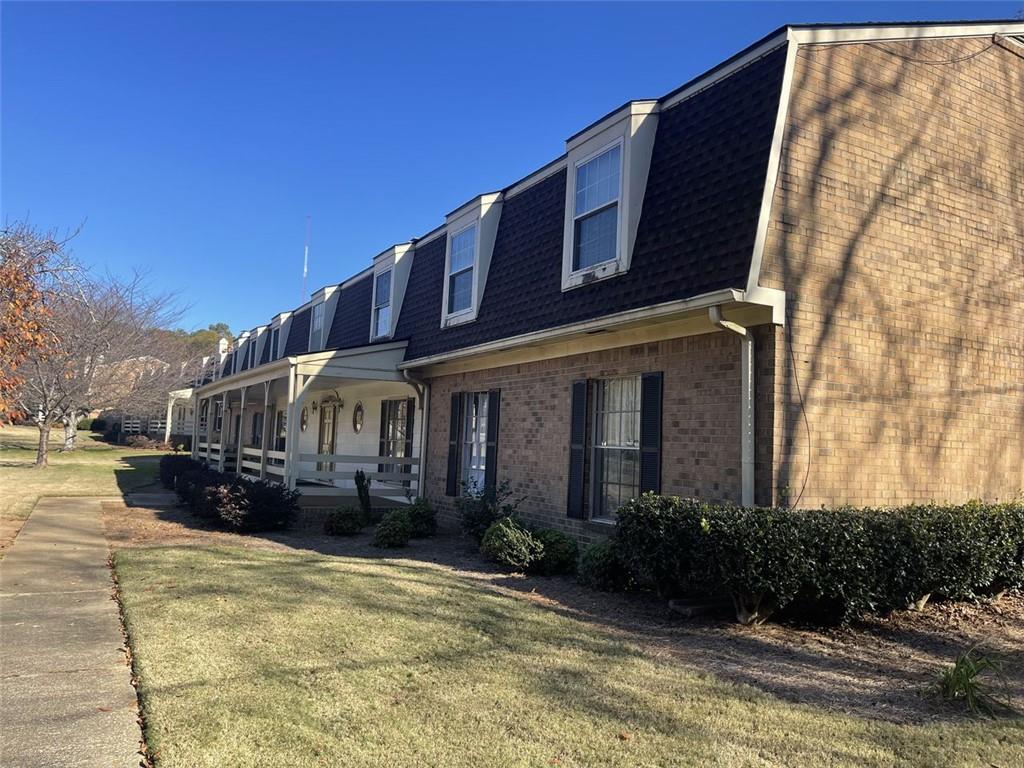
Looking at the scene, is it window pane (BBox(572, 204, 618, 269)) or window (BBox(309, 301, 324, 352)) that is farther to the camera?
window (BBox(309, 301, 324, 352))

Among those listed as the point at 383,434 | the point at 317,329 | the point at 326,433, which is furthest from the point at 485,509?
the point at 326,433

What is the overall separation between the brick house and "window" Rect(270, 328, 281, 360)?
51.5ft

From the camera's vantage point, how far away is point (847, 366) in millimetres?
7492

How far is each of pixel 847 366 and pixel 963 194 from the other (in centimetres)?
311

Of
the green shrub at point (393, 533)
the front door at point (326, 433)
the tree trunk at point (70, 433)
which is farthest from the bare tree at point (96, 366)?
the green shrub at point (393, 533)

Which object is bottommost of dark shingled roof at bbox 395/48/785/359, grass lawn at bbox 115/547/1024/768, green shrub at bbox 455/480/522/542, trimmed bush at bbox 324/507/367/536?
grass lawn at bbox 115/547/1024/768

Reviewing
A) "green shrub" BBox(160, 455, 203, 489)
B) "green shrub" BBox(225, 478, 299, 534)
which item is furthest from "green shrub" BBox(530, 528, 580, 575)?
"green shrub" BBox(160, 455, 203, 489)

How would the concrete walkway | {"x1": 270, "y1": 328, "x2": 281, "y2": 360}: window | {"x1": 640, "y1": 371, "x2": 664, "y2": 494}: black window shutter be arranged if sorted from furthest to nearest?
{"x1": 270, "y1": 328, "x2": 281, "y2": 360}: window
{"x1": 640, "y1": 371, "x2": 664, "y2": 494}: black window shutter
the concrete walkway

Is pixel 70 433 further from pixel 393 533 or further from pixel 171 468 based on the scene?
pixel 393 533

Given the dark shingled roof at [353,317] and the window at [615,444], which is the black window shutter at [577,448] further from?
the dark shingled roof at [353,317]

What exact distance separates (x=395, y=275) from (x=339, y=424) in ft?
20.7

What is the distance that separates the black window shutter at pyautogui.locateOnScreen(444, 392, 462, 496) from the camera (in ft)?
42.4

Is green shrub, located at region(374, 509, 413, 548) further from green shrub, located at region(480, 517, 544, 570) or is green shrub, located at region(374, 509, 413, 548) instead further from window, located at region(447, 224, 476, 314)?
window, located at region(447, 224, 476, 314)

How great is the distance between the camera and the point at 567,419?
10109 mm
